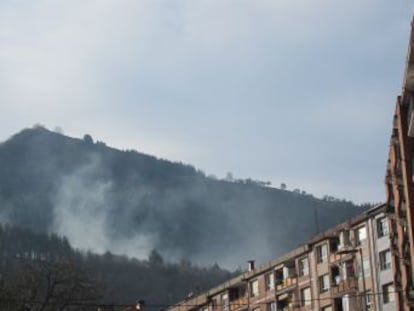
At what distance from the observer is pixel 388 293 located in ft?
264

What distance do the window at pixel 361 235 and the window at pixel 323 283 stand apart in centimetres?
566

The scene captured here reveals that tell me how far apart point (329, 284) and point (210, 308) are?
24.0 m

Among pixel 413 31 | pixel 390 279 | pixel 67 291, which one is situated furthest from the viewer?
pixel 390 279

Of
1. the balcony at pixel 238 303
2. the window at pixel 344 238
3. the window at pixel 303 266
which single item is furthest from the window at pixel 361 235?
the balcony at pixel 238 303

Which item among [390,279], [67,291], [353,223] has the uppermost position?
[353,223]

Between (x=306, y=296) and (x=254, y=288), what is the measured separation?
10.6 m

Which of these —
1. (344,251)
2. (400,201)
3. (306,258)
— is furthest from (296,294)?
(400,201)

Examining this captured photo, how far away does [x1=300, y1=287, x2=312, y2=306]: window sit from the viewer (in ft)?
303

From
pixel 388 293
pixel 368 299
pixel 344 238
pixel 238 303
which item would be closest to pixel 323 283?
pixel 344 238

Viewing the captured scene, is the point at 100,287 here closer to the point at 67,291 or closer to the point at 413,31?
the point at 67,291

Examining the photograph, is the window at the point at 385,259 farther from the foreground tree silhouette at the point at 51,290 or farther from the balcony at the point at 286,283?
the foreground tree silhouette at the point at 51,290

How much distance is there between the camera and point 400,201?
65625 millimetres

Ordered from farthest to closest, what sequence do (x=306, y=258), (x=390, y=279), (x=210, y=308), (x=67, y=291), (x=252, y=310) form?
(x=210, y=308) < (x=252, y=310) < (x=306, y=258) < (x=390, y=279) < (x=67, y=291)

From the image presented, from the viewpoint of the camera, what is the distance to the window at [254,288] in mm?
102125
